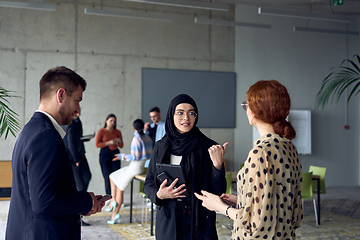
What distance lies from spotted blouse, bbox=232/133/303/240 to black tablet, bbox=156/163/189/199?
77 cm

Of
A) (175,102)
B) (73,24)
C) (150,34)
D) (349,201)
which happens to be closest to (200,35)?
(150,34)

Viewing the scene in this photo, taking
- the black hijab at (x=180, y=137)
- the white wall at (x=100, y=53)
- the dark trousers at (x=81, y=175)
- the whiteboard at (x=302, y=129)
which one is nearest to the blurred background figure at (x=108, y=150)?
the white wall at (x=100, y=53)

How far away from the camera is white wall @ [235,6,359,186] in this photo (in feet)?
31.4

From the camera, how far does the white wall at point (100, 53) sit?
7891 millimetres

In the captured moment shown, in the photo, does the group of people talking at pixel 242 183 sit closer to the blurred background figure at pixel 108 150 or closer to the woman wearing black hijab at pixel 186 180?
the woman wearing black hijab at pixel 186 180

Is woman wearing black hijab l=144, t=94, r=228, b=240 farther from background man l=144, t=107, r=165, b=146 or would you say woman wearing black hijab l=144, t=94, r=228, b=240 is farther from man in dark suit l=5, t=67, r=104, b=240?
background man l=144, t=107, r=165, b=146

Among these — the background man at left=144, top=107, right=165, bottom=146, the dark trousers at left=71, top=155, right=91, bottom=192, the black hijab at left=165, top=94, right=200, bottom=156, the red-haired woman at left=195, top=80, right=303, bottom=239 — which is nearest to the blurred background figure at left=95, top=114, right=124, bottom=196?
the background man at left=144, top=107, right=165, bottom=146

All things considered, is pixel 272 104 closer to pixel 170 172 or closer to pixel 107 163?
pixel 170 172

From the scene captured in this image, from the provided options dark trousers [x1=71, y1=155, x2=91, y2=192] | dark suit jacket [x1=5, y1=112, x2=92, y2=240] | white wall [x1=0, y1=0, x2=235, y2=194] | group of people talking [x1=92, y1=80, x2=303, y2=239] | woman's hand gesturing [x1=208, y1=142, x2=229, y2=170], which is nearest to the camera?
dark suit jacket [x1=5, y1=112, x2=92, y2=240]

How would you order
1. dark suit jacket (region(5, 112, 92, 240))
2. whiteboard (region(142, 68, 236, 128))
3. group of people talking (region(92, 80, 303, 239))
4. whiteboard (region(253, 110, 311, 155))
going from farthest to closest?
whiteboard (region(253, 110, 311, 155))
whiteboard (region(142, 68, 236, 128))
group of people talking (region(92, 80, 303, 239))
dark suit jacket (region(5, 112, 92, 240))

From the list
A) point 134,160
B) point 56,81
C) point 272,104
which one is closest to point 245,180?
point 272,104

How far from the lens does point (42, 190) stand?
1.48 metres

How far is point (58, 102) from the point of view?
65.7 inches

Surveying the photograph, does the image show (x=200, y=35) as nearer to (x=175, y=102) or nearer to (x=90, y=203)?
(x=175, y=102)
